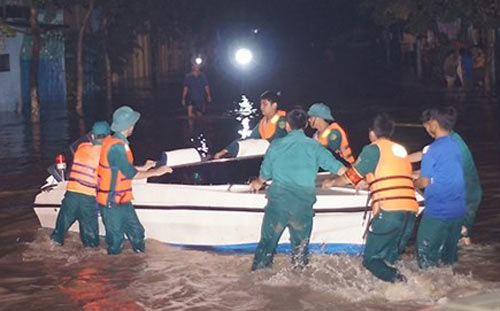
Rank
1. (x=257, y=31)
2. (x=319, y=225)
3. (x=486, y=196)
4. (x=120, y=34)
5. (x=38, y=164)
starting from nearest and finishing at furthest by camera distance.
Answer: (x=319, y=225) → (x=486, y=196) → (x=38, y=164) → (x=120, y=34) → (x=257, y=31)

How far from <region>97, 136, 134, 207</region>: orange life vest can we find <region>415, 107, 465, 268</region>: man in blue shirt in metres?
2.96

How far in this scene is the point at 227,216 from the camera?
10188 mm

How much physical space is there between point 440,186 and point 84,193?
3.92m

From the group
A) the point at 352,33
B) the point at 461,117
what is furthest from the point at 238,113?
the point at 352,33

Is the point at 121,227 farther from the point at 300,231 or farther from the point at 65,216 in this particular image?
the point at 300,231

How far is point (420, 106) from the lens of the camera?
30.0 meters

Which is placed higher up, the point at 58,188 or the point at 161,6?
the point at 161,6

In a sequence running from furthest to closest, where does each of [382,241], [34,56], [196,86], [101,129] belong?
1. [34,56]
2. [196,86]
3. [101,129]
4. [382,241]

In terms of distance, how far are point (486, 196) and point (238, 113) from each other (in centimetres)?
1707

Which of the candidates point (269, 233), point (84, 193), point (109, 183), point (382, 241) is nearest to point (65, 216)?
point (84, 193)

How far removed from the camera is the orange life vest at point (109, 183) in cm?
998

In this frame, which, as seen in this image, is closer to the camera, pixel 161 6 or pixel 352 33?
pixel 161 6

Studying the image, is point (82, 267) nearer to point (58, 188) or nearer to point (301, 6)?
point (58, 188)

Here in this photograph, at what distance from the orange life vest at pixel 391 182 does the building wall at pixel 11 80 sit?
26248 mm
